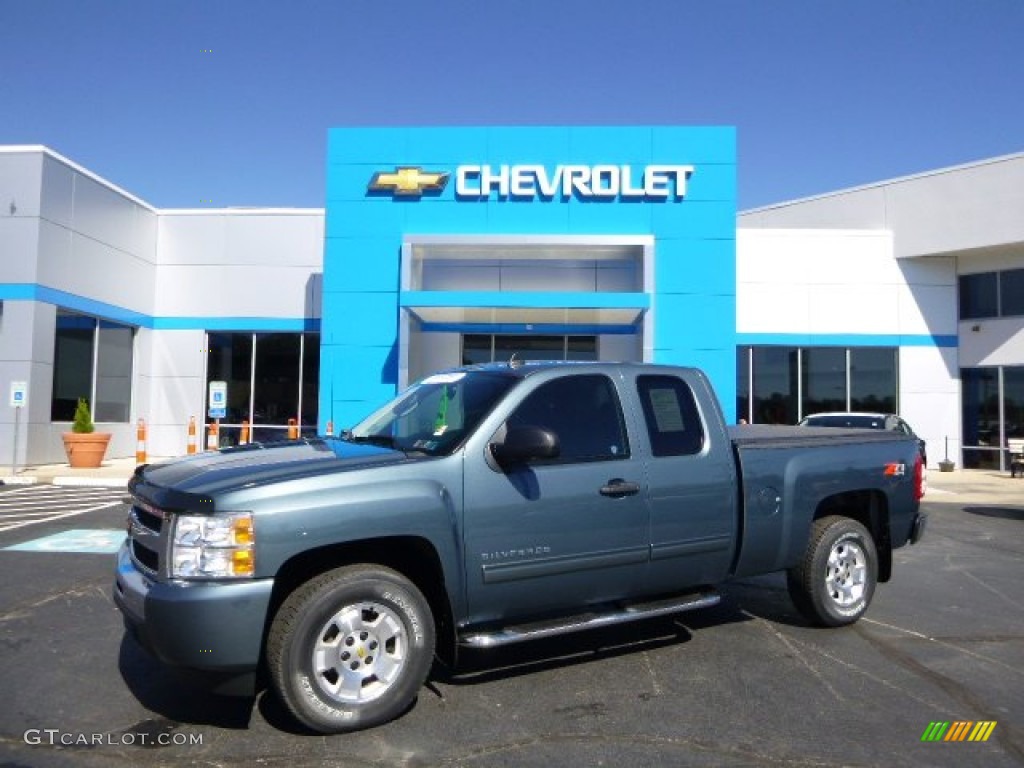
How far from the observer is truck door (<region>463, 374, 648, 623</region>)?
13.3 feet

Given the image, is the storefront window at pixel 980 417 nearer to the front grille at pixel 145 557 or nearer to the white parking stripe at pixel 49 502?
the white parking stripe at pixel 49 502

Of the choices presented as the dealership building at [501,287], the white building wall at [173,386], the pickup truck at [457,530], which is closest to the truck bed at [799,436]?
the pickup truck at [457,530]

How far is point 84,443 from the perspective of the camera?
17.6 m

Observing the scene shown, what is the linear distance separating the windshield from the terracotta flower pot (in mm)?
15271

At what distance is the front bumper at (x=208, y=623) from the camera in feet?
11.2

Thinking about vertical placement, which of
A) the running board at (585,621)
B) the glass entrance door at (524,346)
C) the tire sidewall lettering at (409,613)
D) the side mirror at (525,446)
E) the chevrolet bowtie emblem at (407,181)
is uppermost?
the chevrolet bowtie emblem at (407,181)

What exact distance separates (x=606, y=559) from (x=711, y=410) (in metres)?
1.34

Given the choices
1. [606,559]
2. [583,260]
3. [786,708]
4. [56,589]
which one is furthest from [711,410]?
[583,260]

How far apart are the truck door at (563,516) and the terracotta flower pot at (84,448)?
54.1ft

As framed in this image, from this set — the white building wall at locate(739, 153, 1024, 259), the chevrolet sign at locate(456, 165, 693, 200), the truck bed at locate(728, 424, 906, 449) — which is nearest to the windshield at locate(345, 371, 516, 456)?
the truck bed at locate(728, 424, 906, 449)

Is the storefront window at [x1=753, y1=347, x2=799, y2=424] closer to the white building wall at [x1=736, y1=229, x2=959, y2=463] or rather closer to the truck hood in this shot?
the white building wall at [x1=736, y1=229, x2=959, y2=463]

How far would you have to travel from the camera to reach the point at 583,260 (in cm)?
1939

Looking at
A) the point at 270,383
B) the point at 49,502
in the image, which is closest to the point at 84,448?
the point at 270,383

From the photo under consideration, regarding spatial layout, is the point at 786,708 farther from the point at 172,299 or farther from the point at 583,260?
the point at 172,299
